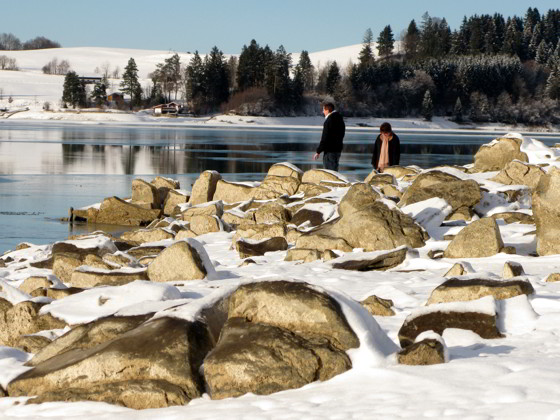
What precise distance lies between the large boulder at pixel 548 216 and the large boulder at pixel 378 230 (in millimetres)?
1283

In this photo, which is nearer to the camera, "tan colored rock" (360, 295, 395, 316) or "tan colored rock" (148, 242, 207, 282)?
"tan colored rock" (360, 295, 395, 316)

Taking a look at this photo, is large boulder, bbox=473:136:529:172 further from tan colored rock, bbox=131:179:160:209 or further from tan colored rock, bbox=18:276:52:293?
tan colored rock, bbox=18:276:52:293

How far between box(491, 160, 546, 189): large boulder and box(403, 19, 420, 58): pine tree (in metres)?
141

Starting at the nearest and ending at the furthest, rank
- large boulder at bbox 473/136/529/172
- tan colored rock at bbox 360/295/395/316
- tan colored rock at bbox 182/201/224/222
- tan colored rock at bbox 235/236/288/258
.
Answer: tan colored rock at bbox 360/295/395/316
tan colored rock at bbox 235/236/288/258
tan colored rock at bbox 182/201/224/222
large boulder at bbox 473/136/529/172

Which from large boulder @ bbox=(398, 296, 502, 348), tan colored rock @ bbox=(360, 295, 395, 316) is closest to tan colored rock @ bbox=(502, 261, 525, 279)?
→ tan colored rock @ bbox=(360, 295, 395, 316)

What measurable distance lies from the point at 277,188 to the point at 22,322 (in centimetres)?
1030

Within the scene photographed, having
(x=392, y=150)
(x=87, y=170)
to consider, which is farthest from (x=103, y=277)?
(x=87, y=170)

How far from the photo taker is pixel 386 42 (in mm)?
157625

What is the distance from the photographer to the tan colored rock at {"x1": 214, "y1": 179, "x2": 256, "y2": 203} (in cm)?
1652

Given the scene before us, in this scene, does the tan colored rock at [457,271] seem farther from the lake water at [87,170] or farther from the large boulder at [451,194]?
the lake water at [87,170]

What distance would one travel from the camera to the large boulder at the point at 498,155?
16312mm

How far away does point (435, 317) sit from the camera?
5227 millimetres

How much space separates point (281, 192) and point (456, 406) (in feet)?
40.9

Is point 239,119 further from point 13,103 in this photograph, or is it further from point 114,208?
point 114,208
